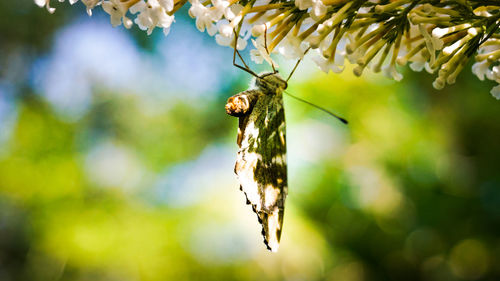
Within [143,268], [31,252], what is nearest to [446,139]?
[143,268]

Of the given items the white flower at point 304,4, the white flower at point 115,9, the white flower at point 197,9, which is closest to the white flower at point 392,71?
the white flower at point 304,4

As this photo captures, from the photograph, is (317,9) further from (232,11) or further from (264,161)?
(264,161)

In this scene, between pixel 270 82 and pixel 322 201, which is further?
pixel 322 201

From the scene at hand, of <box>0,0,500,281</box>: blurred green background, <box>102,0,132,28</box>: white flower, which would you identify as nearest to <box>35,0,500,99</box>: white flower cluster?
<box>102,0,132,28</box>: white flower

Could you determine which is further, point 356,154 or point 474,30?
point 356,154

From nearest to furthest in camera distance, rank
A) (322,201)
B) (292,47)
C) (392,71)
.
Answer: (292,47) → (392,71) → (322,201)

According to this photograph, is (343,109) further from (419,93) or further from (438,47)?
(438,47)

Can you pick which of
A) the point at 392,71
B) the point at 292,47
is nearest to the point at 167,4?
the point at 292,47

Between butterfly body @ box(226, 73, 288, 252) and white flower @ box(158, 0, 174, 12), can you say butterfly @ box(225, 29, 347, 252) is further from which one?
white flower @ box(158, 0, 174, 12)
